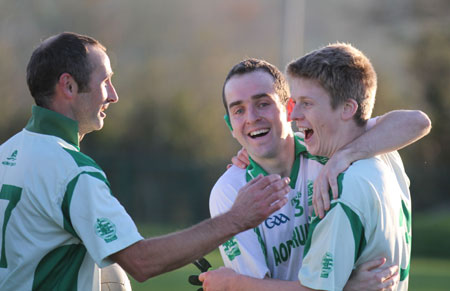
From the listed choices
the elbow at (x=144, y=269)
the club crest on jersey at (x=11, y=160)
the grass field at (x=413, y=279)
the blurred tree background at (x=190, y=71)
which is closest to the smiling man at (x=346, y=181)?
the elbow at (x=144, y=269)

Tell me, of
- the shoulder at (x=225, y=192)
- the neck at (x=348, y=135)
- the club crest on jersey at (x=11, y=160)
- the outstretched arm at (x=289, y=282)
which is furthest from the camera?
the shoulder at (x=225, y=192)

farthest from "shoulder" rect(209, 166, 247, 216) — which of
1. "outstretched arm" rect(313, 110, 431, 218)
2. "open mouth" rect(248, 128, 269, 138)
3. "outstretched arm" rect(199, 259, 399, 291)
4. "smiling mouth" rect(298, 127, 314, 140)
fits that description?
"outstretched arm" rect(313, 110, 431, 218)

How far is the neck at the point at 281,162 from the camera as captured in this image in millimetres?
4832

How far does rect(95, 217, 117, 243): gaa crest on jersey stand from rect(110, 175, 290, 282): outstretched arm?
0.34 ft

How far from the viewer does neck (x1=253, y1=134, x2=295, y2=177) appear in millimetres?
4832

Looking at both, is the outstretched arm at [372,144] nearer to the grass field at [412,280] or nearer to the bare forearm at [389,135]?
the bare forearm at [389,135]

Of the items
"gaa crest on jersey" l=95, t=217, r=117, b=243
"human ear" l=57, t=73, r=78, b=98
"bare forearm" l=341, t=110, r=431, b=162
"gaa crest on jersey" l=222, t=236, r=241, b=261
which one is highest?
"human ear" l=57, t=73, r=78, b=98

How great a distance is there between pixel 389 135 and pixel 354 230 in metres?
0.76

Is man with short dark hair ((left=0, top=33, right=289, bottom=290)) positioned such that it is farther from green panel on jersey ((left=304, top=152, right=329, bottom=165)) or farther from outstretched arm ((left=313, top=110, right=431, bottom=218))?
green panel on jersey ((left=304, top=152, right=329, bottom=165))

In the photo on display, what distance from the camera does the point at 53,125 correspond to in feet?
14.4

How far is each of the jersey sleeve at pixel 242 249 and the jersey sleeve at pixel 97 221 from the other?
2.16 ft

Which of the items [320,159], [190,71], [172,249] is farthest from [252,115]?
[190,71]

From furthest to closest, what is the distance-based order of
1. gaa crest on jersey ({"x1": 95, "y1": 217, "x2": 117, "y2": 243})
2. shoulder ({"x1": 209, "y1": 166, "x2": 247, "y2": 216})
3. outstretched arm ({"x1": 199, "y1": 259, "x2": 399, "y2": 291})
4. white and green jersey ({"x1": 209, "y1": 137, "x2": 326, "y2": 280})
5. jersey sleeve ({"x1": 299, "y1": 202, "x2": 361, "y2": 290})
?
shoulder ({"x1": 209, "y1": 166, "x2": 247, "y2": 216}) → white and green jersey ({"x1": 209, "y1": 137, "x2": 326, "y2": 280}) → gaa crest on jersey ({"x1": 95, "y1": 217, "x2": 117, "y2": 243}) → outstretched arm ({"x1": 199, "y1": 259, "x2": 399, "y2": 291}) → jersey sleeve ({"x1": 299, "y1": 202, "x2": 361, "y2": 290})

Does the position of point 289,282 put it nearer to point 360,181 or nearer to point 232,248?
point 232,248
